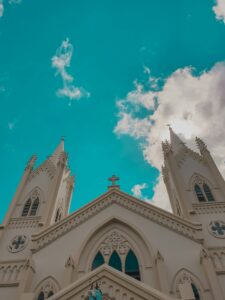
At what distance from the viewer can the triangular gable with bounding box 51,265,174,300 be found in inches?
346

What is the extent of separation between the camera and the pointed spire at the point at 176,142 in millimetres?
28134

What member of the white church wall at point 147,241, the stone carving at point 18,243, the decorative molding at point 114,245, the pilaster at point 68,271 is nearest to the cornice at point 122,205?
the white church wall at point 147,241

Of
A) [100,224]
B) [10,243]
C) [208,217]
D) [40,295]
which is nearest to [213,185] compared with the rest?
[208,217]

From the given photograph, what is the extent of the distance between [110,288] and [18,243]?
12.4 m

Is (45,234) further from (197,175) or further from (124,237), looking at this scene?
(197,175)

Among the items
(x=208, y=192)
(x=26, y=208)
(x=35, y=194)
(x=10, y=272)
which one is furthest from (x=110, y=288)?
(x=35, y=194)

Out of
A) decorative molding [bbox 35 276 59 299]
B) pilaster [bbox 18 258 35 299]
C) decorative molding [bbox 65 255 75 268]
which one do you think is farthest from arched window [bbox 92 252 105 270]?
pilaster [bbox 18 258 35 299]

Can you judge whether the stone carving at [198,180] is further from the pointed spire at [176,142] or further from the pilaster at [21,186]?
the pilaster at [21,186]

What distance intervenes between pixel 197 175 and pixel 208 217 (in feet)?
17.6

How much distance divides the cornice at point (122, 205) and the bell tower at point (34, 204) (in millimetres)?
1995

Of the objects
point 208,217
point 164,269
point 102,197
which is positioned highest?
point 102,197

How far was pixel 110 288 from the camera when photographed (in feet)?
30.2

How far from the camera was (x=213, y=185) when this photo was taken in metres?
22.3

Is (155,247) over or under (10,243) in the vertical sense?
under
